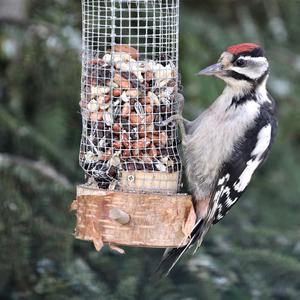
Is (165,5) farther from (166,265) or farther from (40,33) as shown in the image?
(166,265)

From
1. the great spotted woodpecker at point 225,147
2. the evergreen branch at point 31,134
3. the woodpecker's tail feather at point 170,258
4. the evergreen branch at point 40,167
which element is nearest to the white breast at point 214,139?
the great spotted woodpecker at point 225,147

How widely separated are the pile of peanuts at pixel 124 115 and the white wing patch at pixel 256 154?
38cm

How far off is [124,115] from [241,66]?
2.05 feet

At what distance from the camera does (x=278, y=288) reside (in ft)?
15.6

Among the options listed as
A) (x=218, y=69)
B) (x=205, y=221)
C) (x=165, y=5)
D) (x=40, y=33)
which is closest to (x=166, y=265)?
(x=205, y=221)

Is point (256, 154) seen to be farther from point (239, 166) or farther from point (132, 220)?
point (132, 220)

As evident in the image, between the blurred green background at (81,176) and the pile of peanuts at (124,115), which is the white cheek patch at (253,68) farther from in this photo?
the blurred green background at (81,176)

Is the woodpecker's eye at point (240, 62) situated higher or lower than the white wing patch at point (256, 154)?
higher

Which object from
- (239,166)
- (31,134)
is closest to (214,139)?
(239,166)

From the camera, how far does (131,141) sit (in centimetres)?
437

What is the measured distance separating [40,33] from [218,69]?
1.38 meters

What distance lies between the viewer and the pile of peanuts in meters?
4.35

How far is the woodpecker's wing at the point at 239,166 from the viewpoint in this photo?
4586mm

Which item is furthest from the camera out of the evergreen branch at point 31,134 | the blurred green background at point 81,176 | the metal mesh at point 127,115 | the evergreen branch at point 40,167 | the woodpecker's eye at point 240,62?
the evergreen branch at point 31,134
